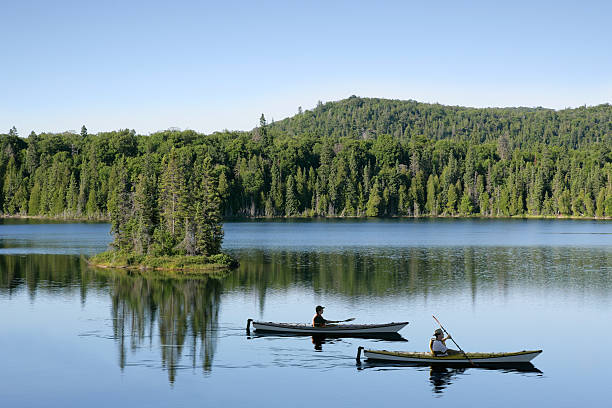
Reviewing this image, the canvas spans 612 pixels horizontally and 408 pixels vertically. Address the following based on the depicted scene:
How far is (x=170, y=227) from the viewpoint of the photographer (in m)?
79.0

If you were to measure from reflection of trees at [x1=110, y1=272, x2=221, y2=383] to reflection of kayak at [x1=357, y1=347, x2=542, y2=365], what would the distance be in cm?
965

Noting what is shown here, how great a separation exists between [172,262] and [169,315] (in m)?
24.4

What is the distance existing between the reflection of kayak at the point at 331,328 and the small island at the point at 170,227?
29822 millimetres

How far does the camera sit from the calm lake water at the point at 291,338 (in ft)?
111

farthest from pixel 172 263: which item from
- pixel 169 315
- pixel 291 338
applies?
pixel 291 338

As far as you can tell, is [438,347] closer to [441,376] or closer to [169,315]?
[441,376]

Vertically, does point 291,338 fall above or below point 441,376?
above

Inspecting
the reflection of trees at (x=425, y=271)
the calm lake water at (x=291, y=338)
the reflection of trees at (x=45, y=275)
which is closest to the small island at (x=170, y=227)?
the calm lake water at (x=291, y=338)

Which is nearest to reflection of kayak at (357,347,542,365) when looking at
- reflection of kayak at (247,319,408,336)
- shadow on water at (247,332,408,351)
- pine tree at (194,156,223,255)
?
shadow on water at (247,332,408,351)

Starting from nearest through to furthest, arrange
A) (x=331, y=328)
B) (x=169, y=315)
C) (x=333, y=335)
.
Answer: (x=331, y=328), (x=333, y=335), (x=169, y=315)

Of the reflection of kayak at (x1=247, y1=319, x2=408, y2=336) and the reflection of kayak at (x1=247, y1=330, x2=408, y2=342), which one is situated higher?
the reflection of kayak at (x1=247, y1=319, x2=408, y2=336)

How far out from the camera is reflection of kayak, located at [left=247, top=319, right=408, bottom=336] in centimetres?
4462

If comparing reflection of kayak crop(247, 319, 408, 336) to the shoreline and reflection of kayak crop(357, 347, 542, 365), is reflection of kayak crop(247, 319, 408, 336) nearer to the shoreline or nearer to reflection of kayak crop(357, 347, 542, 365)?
reflection of kayak crop(357, 347, 542, 365)

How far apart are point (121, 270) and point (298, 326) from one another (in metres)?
36.3
